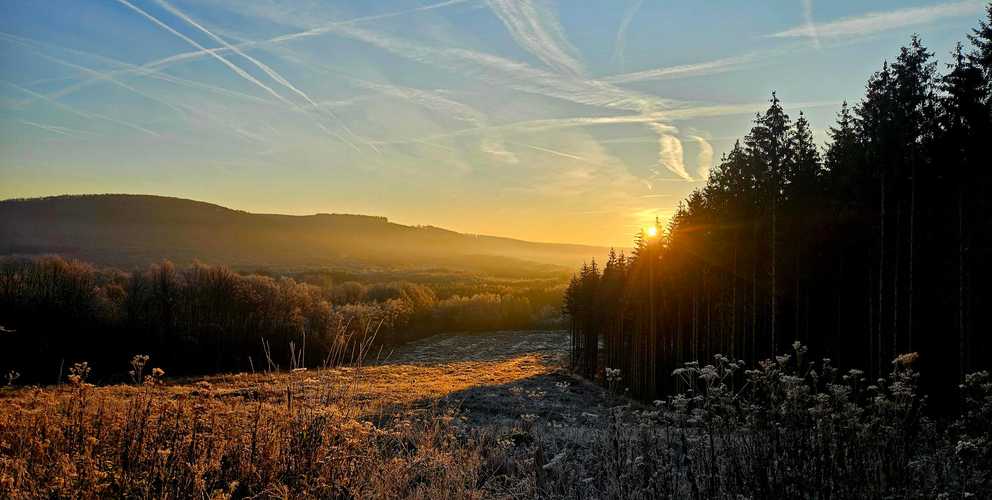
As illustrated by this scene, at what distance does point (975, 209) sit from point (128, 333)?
63164 millimetres

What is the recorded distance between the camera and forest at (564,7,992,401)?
75.0 ft

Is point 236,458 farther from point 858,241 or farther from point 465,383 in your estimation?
point 465,383

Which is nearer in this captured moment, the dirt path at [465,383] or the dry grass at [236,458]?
the dry grass at [236,458]

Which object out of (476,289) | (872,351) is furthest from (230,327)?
(476,289)

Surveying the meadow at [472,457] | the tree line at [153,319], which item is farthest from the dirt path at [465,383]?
the tree line at [153,319]

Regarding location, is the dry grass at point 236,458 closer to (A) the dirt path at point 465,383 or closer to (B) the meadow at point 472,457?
(B) the meadow at point 472,457

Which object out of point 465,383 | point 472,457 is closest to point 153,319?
point 465,383

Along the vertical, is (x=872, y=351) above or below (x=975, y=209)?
below

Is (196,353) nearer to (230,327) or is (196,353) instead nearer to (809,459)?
(230,327)

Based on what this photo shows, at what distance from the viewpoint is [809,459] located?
586 cm

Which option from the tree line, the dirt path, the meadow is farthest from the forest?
the tree line

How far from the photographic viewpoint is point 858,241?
27188mm

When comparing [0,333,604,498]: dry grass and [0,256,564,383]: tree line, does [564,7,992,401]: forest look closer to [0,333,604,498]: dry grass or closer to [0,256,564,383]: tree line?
[0,333,604,498]: dry grass

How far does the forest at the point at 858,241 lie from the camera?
75.0ft
